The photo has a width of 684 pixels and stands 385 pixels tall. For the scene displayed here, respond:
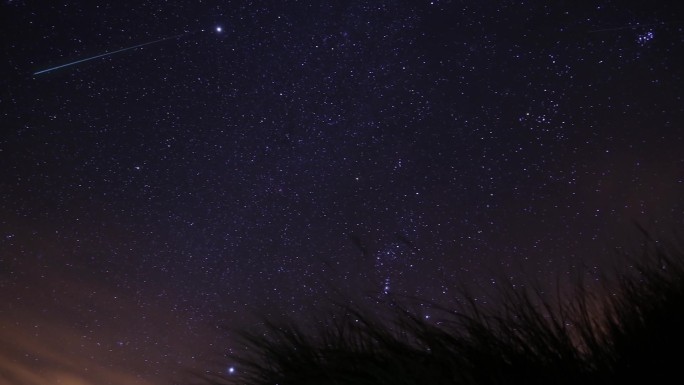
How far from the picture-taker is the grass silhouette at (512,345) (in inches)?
64.1

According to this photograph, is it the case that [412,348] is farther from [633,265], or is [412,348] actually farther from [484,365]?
[633,265]

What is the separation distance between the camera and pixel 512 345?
1833mm

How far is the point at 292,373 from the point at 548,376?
3.48ft

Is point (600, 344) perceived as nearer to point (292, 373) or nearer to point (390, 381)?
point (390, 381)

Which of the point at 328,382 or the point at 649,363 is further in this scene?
the point at 328,382

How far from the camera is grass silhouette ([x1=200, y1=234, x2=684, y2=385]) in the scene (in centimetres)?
163

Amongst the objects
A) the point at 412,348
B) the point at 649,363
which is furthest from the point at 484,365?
the point at 649,363

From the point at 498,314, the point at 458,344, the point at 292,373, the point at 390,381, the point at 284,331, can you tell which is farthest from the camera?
the point at 284,331

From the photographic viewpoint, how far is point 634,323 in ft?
5.96

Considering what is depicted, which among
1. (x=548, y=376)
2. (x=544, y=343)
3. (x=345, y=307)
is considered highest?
(x=345, y=307)

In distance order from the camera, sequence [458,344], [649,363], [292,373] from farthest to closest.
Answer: [292,373] → [458,344] → [649,363]

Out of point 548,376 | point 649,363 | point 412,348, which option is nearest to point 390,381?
point 412,348

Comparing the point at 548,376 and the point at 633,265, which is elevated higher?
the point at 633,265

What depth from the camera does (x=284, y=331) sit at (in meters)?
2.44
